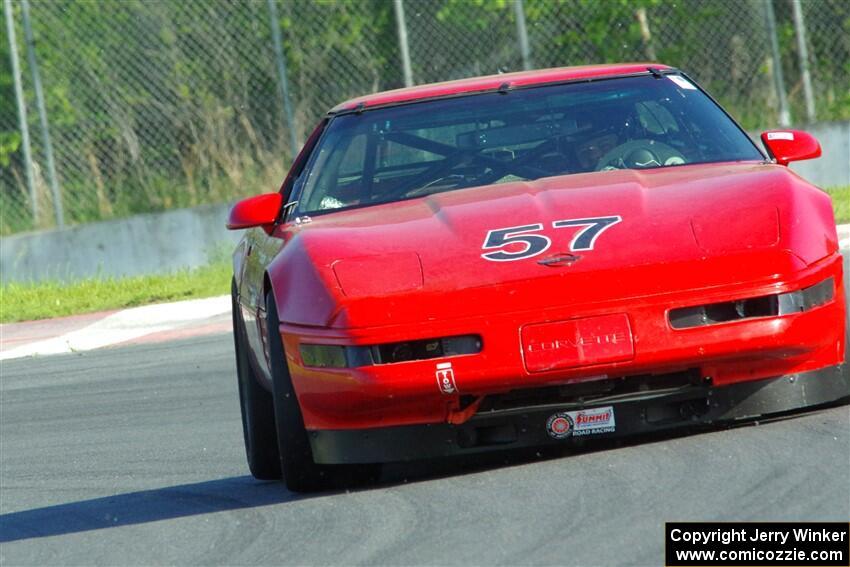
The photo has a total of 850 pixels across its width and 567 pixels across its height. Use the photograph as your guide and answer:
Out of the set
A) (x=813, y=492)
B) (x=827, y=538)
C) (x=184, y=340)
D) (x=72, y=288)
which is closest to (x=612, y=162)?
(x=813, y=492)

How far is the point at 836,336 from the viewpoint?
516cm

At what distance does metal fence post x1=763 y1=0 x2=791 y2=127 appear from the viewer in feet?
55.4

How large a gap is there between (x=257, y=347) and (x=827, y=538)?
97.3 inches

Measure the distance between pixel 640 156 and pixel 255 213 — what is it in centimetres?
140

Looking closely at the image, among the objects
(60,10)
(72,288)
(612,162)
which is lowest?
(72,288)

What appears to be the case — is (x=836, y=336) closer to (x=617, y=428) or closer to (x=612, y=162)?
(x=617, y=428)

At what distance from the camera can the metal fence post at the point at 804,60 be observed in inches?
665

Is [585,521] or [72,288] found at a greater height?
[585,521]

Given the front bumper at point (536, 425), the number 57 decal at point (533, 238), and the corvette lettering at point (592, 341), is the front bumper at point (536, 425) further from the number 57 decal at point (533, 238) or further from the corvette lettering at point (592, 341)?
the number 57 decal at point (533, 238)

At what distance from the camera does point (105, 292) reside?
1462cm

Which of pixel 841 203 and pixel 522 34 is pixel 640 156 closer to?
pixel 841 203

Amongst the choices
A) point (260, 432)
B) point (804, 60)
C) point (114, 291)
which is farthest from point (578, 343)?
point (804, 60)

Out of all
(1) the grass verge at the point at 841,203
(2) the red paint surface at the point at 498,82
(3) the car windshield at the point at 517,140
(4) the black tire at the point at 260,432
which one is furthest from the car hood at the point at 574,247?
(1) the grass verge at the point at 841,203

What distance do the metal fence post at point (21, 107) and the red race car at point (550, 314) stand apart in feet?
36.8
